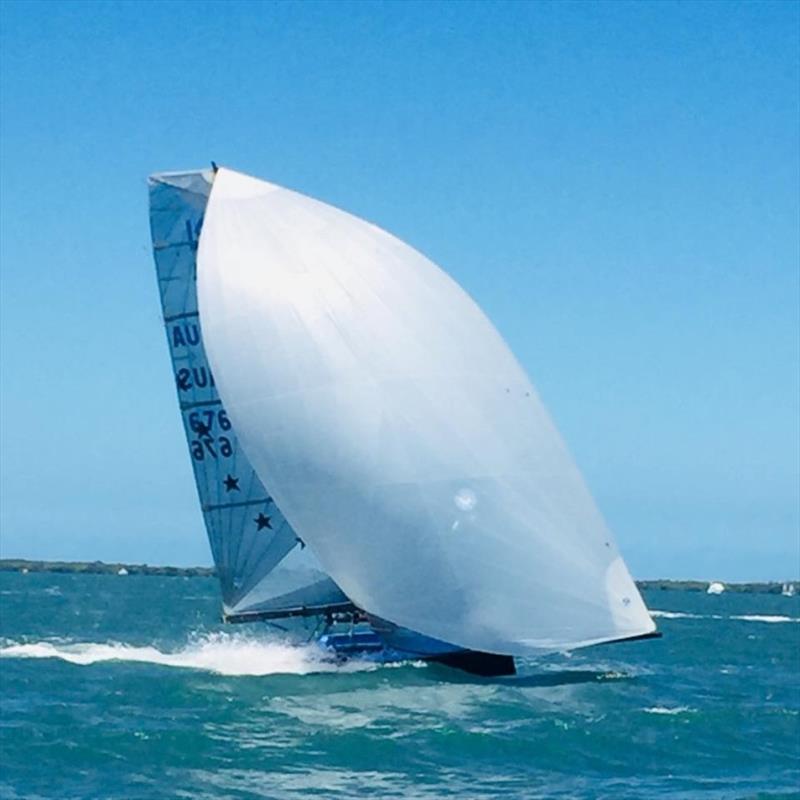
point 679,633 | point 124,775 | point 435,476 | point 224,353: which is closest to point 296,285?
point 224,353

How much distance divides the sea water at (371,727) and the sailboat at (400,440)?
1822mm

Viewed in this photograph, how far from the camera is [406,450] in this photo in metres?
31.4

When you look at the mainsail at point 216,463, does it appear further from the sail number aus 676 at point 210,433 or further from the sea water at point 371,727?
the sea water at point 371,727

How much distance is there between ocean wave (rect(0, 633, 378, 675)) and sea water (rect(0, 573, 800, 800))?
97 millimetres

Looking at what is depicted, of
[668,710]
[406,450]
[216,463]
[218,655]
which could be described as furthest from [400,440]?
[218,655]

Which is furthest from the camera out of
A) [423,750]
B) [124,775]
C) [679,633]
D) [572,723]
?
[679,633]

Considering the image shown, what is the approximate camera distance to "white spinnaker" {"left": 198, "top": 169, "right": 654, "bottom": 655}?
103ft

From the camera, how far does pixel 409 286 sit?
1294 inches

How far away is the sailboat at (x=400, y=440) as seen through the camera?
31.4 meters

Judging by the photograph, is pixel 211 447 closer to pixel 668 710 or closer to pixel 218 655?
pixel 218 655

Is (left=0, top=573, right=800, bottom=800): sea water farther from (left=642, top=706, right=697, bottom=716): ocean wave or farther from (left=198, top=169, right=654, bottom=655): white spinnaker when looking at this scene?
(left=198, top=169, right=654, bottom=655): white spinnaker

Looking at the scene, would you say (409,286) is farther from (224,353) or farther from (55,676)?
(55,676)

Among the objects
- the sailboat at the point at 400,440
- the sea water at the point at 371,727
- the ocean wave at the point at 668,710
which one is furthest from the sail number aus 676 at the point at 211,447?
the ocean wave at the point at 668,710

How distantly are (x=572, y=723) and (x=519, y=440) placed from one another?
5.65m
